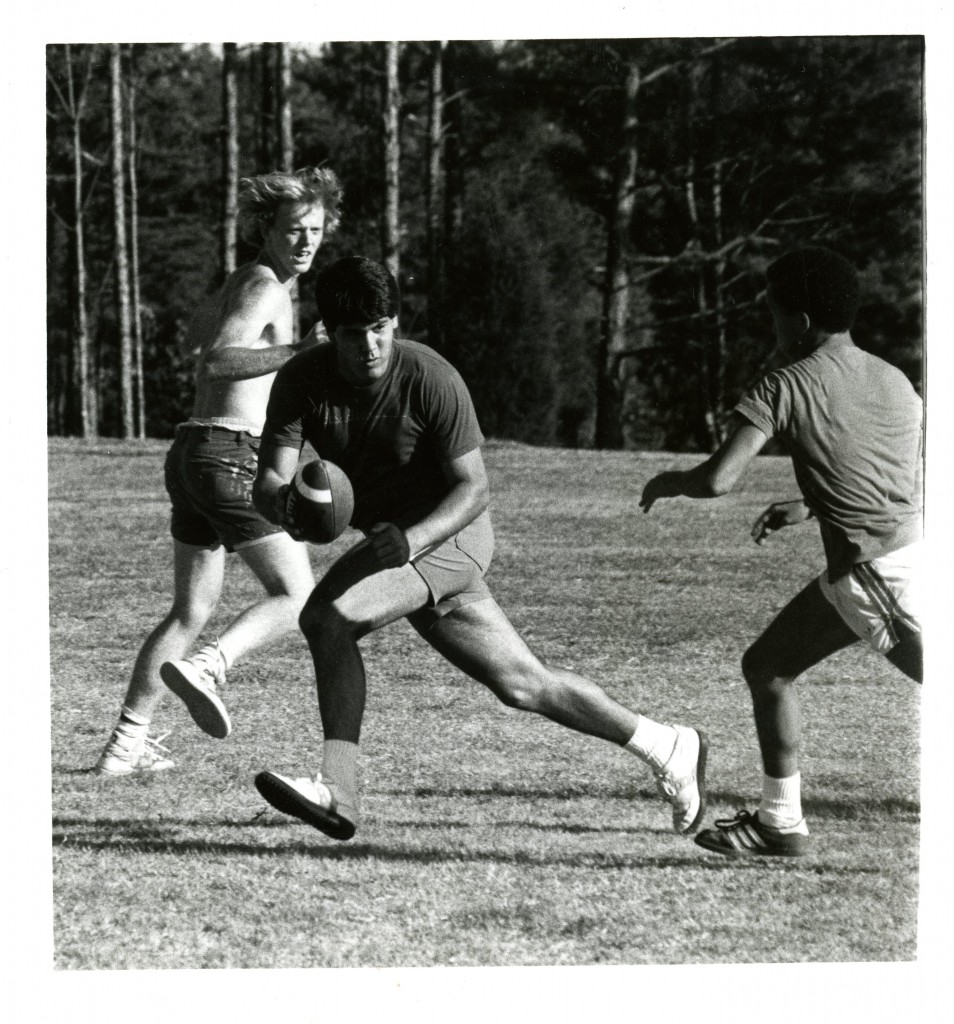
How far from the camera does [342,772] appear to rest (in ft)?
14.8

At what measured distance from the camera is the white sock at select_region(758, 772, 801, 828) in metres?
4.90

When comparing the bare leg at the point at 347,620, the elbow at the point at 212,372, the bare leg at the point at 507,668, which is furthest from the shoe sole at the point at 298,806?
the elbow at the point at 212,372

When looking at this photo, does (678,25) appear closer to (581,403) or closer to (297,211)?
(297,211)

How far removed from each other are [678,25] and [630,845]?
2.55 m

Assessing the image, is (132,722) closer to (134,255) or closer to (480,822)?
(480,822)

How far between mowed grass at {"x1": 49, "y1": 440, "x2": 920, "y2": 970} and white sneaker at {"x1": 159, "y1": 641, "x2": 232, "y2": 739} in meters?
0.36

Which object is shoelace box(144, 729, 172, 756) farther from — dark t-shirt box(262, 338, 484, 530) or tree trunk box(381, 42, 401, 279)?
tree trunk box(381, 42, 401, 279)

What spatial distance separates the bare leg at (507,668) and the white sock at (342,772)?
16.3 inches

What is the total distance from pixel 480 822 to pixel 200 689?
1.02m

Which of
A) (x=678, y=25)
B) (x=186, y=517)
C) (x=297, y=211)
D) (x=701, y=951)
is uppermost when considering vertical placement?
(x=678, y=25)

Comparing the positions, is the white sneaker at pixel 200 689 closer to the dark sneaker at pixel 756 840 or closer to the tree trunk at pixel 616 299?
the dark sneaker at pixel 756 840

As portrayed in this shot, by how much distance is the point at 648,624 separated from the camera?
8.69 meters

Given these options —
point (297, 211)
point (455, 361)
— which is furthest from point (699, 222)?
point (297, 211)

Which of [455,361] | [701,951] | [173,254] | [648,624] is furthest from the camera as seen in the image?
[173,254]
